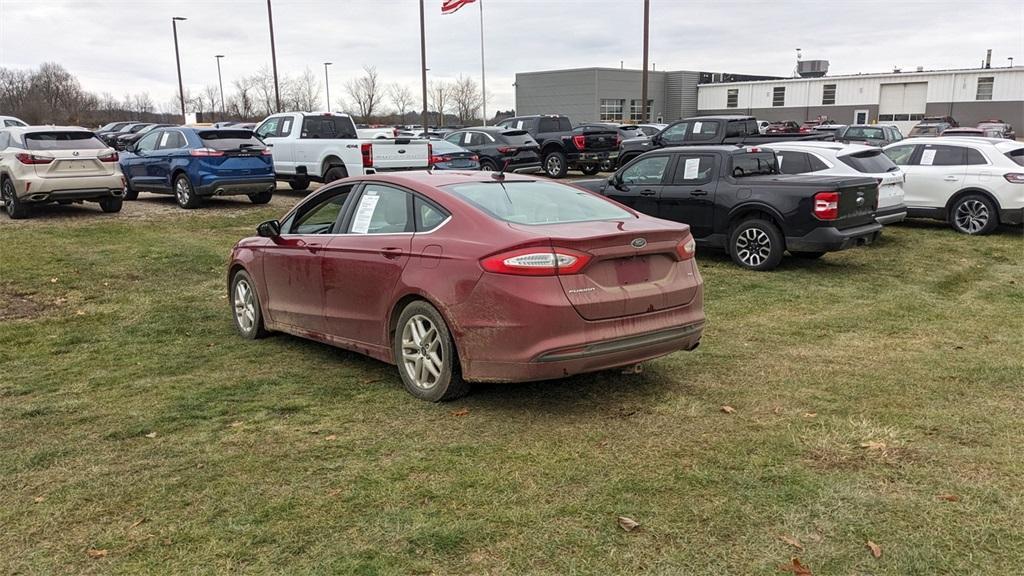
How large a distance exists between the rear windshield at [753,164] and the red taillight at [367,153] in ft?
26.8

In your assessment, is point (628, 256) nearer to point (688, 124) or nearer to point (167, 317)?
point (167, 317)

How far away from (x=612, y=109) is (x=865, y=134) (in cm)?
4777

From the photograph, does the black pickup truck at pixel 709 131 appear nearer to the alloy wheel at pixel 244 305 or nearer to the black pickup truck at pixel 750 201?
the black pickup truck at pixel 750 201

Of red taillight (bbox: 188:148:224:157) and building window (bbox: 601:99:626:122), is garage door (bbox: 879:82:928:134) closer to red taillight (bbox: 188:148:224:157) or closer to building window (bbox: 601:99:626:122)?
building window (bbox: 601:99:626:122)

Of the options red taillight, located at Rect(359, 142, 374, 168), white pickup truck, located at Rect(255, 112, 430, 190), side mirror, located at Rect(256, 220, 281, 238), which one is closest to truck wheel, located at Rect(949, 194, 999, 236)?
white pickup truck, located at Rect(255, 112, 430, 190)

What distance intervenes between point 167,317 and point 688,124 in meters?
15.9

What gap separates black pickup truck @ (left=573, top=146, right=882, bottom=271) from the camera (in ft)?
31.3

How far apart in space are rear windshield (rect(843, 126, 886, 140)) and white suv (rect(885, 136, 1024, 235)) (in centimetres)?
1162

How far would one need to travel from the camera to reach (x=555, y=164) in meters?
24.0

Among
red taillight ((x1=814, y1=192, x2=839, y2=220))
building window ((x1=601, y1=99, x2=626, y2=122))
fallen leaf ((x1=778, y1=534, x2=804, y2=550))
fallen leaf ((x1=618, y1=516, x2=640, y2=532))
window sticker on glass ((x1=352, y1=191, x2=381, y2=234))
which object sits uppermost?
building window ((x1=601, y1=99, x2=626, y2=122))

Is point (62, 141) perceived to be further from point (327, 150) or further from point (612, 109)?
point (612, 109)

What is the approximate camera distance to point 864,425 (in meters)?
4.70

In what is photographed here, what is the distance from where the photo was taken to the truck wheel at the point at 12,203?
45.9 feet

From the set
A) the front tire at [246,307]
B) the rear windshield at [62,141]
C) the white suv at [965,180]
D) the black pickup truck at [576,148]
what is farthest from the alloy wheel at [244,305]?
the black pickup truck at [576,148]
